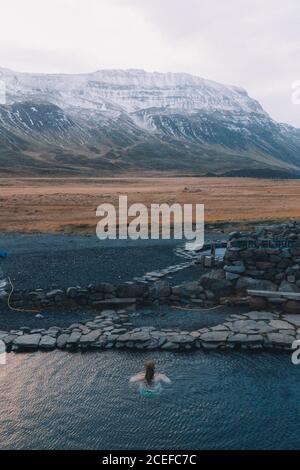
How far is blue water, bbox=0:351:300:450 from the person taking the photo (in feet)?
37.1

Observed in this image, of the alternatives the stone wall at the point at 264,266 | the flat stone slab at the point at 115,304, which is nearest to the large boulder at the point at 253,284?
the stone wall at the point at 264,266

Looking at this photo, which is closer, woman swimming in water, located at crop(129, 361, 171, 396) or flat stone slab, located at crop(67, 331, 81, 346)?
woman swimming in water, located at crop(129, 361, 171, 396)

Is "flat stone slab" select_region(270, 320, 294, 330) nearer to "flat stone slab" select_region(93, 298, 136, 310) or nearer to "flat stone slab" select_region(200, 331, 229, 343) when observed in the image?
"flat stone slab" select_region(200, 331, 229, 343)

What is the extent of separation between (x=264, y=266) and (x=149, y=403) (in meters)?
11.0

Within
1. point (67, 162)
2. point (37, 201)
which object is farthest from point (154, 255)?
point (67, 162)

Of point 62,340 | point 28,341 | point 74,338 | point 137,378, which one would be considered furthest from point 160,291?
point 137,378

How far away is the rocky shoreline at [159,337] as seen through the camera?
1608 cm

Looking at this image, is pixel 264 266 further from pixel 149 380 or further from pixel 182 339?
pixel 149 380

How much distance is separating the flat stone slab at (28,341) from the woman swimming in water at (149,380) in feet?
14.5

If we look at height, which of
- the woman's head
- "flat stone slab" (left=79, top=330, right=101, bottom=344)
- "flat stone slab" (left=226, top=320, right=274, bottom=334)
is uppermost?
"flat stone slab" (left=226, top=320, right=274, bottom=334)

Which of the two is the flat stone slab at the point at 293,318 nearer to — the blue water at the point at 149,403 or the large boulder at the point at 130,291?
the blue water at the point at 149,403

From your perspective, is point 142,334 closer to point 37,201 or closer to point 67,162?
point 37,201

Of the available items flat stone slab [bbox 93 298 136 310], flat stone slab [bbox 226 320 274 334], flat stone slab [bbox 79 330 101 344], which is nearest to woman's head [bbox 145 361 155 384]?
flat stone slab [bbox 79 330 101 344]

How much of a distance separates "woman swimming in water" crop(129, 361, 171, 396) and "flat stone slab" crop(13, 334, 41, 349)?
4.43 meters
